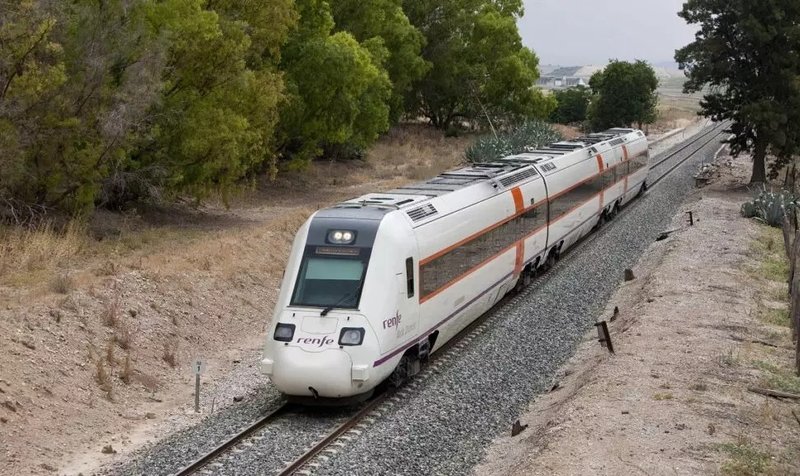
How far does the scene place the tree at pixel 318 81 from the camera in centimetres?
3569

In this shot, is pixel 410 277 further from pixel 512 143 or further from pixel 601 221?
pixel 512 143

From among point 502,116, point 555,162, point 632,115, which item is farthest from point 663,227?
point 632,115

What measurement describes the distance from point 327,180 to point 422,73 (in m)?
15.6

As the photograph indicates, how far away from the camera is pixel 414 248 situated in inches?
616

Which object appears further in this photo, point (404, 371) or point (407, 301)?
point (404, 371)

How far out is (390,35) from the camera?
51.7 metres

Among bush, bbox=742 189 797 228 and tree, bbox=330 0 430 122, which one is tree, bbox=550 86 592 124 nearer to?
tree, bbox=330 0 430 122

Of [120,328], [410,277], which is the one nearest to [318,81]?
[120,328]

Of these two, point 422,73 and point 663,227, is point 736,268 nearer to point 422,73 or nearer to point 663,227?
point 663,227

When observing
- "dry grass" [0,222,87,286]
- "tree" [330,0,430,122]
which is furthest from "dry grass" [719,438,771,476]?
"tree" [330,0,430,122]

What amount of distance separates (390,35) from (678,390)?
39708 mm

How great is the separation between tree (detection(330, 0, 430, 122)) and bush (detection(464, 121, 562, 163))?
6631 millimetres

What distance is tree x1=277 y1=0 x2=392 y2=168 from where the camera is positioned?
1405 inches

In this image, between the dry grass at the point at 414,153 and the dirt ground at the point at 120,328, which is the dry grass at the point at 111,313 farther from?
the dry grass at the point at 414,153
